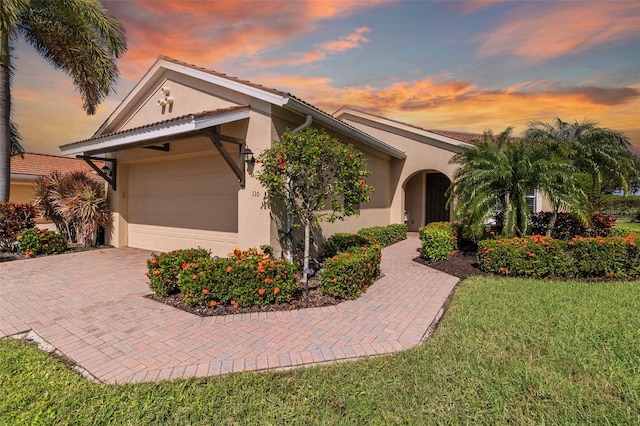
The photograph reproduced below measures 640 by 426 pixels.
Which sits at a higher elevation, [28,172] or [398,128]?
[398,128]

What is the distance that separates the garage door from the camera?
8.94m

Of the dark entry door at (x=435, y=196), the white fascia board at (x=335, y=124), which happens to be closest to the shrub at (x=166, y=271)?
the white fascia board at (x=335, y=124)

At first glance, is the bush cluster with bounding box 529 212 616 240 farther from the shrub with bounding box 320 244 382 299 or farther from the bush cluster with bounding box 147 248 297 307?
the bush cluster with bounding box 147 248 297 307

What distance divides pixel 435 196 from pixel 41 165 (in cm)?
2850

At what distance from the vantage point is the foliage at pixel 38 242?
992cm

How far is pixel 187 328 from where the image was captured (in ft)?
15.2

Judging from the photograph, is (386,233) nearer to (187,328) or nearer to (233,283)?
(233,283)

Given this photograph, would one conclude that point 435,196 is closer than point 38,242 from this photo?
No

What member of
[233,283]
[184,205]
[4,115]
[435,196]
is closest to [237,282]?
[233,283]

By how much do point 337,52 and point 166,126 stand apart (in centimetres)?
553

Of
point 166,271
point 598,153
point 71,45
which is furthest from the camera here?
point 71,45

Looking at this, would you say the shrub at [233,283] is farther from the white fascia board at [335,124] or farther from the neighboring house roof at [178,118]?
the white fascia board at [335,124]

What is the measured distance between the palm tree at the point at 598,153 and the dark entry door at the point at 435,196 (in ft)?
15.4

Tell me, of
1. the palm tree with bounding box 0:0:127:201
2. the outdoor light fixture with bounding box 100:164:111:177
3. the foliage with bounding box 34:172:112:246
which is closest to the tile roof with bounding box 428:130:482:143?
the outdoor light fixture with bounding box 100:164:111:177
